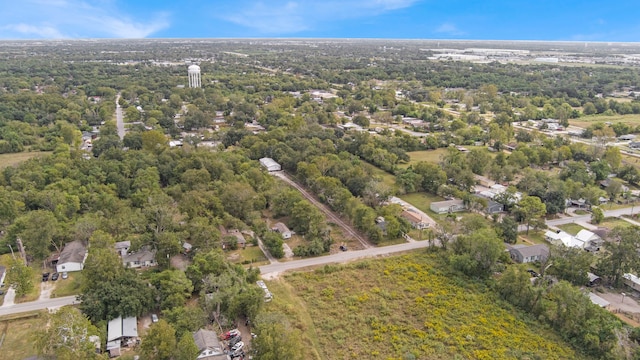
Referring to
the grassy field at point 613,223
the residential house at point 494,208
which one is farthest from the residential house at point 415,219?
the grassy field at point 613,223

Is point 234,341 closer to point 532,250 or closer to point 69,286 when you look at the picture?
point 69,286

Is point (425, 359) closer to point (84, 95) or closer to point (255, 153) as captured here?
point (255, 153)

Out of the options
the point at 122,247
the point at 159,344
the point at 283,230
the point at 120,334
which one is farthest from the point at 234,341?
the point at 122,247

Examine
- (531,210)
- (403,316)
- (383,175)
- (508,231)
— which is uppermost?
(531,210)

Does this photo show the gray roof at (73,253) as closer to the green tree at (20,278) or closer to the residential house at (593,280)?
the green tree at (20,278)

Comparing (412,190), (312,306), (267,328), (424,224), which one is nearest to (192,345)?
(267,328)

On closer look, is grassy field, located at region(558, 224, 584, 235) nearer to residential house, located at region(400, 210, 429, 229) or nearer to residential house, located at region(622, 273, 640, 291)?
residential house, located at region(622, 273, 640, 291)
